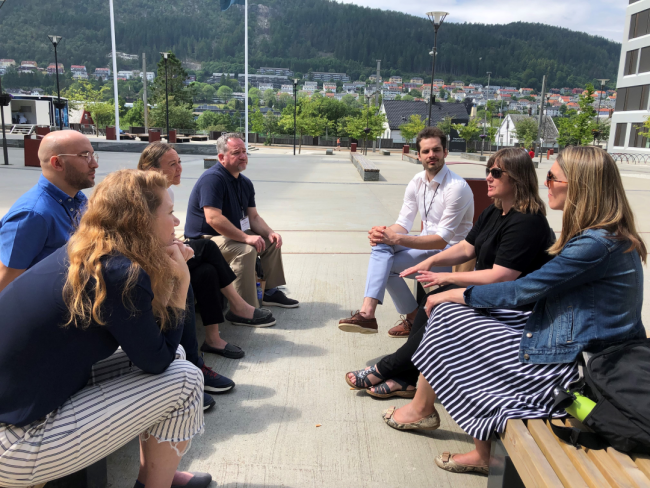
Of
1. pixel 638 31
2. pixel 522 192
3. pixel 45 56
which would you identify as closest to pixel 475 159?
pixel 638 31

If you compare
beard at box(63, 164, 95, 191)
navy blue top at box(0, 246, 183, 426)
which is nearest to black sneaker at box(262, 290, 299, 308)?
beard at box(63, 164, 95, 191)

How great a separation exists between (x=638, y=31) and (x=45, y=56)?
7141 inches

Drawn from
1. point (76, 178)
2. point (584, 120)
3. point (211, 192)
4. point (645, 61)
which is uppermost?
point (645, 61)

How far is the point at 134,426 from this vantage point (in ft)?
5.79

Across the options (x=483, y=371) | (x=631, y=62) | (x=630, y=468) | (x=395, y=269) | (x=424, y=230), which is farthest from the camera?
(x=631, y=62)

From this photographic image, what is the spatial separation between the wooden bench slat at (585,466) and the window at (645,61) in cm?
5346

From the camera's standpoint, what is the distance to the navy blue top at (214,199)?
3.98m

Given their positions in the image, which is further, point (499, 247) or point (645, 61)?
point (645, 61)

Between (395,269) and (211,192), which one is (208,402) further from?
(211,192)

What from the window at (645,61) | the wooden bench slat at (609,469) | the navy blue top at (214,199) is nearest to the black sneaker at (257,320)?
the navy blue top at (214,199)

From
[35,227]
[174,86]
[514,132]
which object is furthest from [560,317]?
[514,132]

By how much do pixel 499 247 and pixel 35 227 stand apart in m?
2.32

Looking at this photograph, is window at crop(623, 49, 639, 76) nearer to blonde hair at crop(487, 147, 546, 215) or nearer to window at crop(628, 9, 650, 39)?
window at crop(628, 9, 650, 39)

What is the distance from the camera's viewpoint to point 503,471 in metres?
1.91
